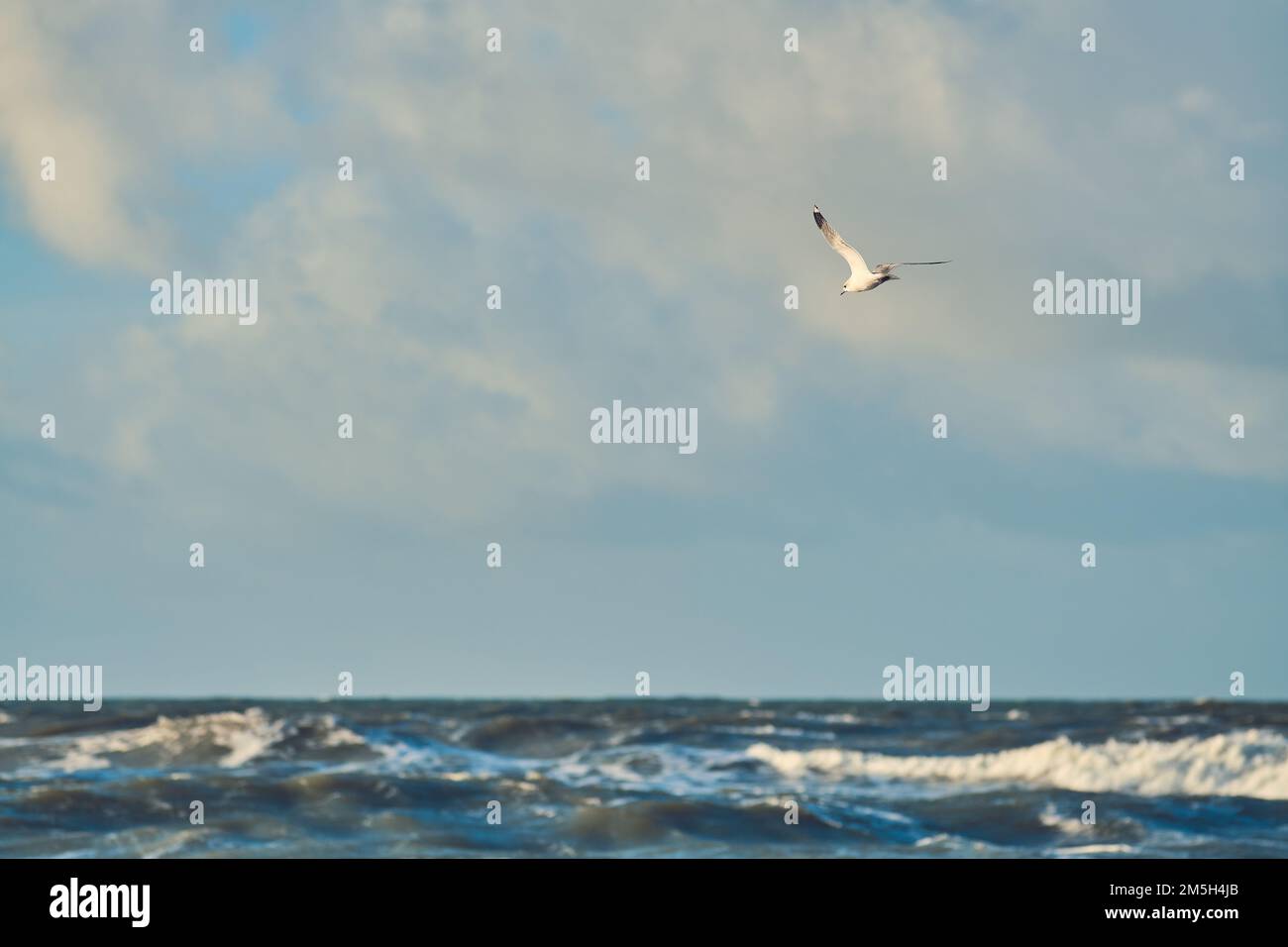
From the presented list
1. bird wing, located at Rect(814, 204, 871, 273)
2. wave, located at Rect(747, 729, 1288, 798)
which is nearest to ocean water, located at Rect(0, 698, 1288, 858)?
wave, located at Rect(747, 729, 1288, 798)

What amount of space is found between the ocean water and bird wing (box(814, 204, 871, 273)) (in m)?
11.4

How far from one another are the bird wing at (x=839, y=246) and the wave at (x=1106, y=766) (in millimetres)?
18367

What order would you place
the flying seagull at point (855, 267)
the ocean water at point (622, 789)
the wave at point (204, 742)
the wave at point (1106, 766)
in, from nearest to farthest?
1. the flying seagull at point (855, 267)
2. the ocean water at point (622, 789)
3. the wave at point (1106, 766)
4. the wave at point (204, 742)

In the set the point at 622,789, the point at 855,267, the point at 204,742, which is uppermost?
the point at 855,267

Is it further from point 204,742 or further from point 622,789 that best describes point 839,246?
point 204,742

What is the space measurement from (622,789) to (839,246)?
16748 mm

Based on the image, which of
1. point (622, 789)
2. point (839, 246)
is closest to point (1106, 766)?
point (622, 789)

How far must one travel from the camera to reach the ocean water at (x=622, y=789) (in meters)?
26.3

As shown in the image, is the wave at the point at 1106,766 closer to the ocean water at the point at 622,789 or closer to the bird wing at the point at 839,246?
the ocean water at the point at 622,789

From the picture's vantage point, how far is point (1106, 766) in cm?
3575

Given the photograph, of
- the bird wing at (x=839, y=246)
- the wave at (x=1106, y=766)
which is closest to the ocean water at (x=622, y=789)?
the wave at (x=1106, y=766)

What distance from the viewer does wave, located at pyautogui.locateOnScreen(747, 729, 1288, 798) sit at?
109 feet

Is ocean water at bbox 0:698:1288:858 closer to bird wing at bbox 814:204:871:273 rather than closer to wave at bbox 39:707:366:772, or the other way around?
wave at bbox 39:707:366:772
